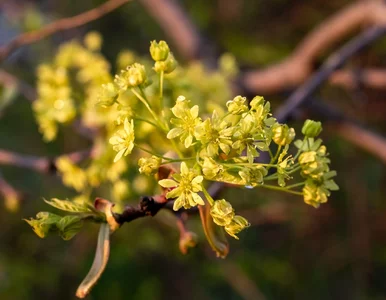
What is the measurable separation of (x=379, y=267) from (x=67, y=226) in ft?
7.55

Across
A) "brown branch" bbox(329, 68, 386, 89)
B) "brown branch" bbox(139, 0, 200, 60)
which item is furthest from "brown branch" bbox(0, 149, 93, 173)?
"brown branch" bbox(139, 0, 200, 60)

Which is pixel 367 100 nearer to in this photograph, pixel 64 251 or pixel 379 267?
pixel 379 267

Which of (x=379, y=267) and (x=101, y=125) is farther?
(x=379, y=267)

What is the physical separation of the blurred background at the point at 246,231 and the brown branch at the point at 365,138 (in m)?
0.56

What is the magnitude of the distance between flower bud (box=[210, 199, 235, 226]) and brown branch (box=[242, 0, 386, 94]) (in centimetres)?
102

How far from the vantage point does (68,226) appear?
0.63m

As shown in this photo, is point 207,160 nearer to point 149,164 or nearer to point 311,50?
point 149,164

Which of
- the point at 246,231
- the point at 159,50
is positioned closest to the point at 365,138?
the point at 159,50

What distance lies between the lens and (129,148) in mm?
639

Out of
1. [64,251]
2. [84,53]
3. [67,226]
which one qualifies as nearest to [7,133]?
[64,251]

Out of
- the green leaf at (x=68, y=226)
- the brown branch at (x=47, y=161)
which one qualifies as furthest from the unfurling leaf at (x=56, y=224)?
the brown branch at (x=47, y=161)

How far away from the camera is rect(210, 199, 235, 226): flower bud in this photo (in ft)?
1.96

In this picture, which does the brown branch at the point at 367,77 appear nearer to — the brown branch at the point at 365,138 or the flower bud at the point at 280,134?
the brown branch at the point at 365,138

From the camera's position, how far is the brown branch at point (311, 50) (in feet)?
4.99
